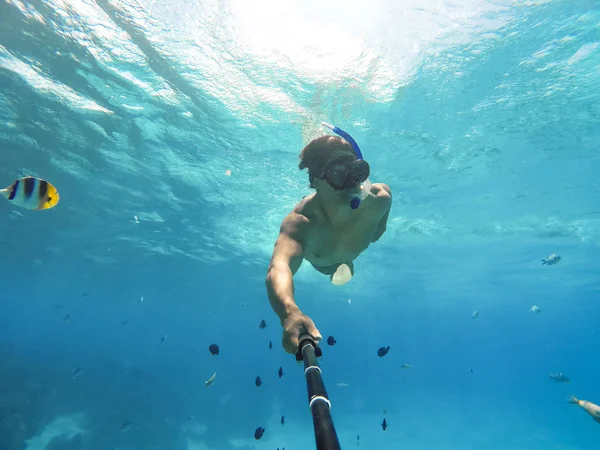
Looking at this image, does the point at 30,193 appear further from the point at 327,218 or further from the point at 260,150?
the point at 260,150

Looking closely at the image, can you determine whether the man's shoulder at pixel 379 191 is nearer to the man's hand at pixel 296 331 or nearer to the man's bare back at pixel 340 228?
the man's bare back at pixel 340 228

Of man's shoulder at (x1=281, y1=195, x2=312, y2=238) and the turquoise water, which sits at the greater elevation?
the turquoise water

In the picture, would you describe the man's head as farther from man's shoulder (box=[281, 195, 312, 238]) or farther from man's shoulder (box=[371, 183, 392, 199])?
man's shoulder (box=[371, 183, 392, 199])

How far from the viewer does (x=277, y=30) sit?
1041 cm

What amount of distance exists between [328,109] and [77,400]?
2939 centimetres

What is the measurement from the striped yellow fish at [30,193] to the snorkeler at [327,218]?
3.40 m

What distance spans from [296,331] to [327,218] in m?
2.54

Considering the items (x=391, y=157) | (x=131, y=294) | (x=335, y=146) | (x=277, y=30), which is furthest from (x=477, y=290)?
(x=131, y=294)

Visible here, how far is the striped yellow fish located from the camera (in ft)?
14.9

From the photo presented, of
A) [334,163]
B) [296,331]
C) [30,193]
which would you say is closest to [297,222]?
[334,163]

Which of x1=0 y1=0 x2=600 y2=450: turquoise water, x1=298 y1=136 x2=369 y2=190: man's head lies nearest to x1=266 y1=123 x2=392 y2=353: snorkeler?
x1=298 y1=136 x2=369 y2=190: man's head

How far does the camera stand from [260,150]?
16297mm

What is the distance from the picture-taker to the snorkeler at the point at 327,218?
273cm

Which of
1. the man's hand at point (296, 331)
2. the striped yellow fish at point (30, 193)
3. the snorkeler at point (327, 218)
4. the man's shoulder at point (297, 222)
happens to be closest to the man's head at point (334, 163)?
the snorkeler at point (327, 218)
